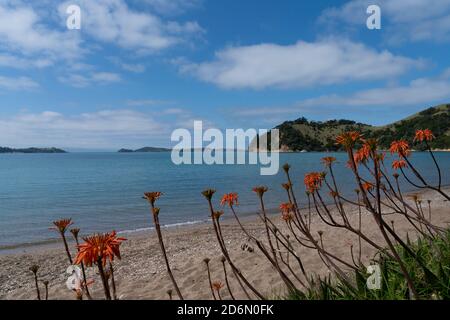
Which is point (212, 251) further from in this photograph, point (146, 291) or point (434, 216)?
point (434, 216)

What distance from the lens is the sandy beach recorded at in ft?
29.7

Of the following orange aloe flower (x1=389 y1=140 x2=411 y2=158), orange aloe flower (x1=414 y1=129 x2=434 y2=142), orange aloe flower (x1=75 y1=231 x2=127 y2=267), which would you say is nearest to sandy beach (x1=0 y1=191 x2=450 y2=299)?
orange aloe flower (x1=414 y1=129 x2=434 y2=142)

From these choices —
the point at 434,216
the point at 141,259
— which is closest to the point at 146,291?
the point at 141,259

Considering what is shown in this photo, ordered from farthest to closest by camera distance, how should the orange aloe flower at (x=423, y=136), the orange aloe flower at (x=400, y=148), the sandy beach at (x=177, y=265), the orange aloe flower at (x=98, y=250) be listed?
the sandy beach at (x=177, y=265)
the orange aloe flower at (x=423, y=136)
the orange aloe flower at (x=400, y=148)
the orange aloe flower at (x=98, y=250)

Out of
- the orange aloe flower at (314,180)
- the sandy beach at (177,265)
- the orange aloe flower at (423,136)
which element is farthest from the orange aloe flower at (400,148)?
the sandy beach at (177,265)

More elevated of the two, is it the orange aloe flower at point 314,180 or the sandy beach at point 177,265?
the orange aloe flower at point 314,180

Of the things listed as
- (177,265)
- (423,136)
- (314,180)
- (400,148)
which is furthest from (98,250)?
(177,265)

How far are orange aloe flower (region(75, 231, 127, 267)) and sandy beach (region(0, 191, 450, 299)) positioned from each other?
12.0 feet

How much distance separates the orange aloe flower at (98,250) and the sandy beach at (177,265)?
12.0ft

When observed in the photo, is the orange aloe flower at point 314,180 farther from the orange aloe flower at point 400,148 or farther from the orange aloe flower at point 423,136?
the orange aloe flower at point 423,136

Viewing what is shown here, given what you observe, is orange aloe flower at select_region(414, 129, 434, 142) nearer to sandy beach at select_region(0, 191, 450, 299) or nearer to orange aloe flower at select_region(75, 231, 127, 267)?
sandy beach at select_region(0, 191, 450, 299)

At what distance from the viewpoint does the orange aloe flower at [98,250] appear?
2.33 m

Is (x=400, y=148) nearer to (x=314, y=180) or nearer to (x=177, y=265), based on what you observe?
(x=314, y=180)
